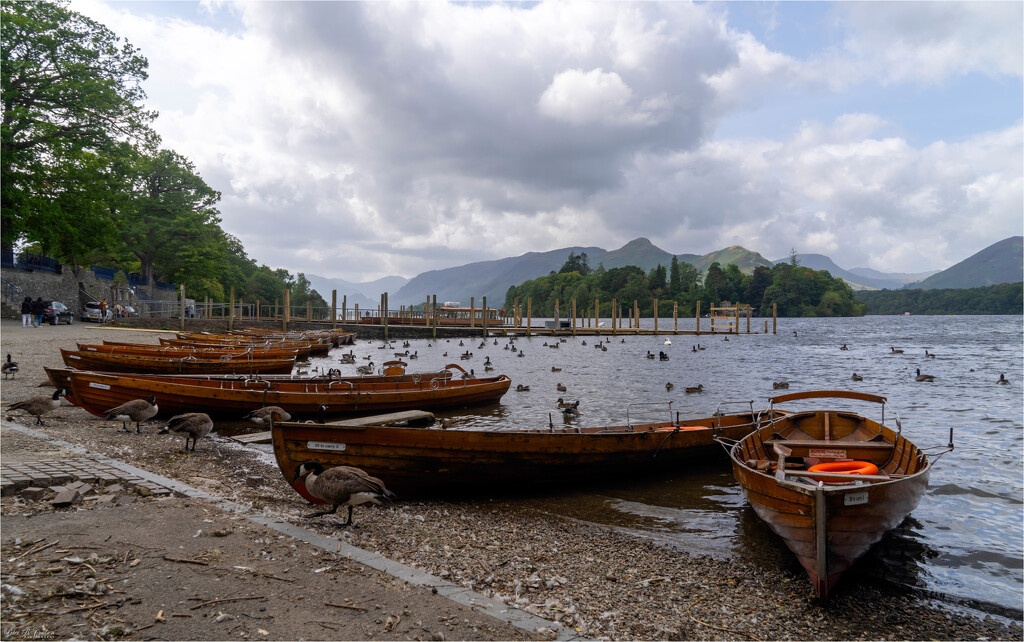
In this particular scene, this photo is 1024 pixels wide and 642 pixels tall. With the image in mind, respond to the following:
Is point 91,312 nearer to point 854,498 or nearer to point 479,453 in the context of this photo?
point 479,453

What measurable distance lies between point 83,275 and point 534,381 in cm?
4085

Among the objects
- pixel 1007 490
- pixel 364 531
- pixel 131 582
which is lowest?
pixel 1007 490

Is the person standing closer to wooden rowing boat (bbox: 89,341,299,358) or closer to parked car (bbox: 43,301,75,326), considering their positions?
parked car (bbox: 43,301,75,326)

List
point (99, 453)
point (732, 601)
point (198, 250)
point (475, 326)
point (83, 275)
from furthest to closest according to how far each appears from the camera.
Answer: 1. point (475, 326)
2. point (198, 250)
3. point (83, 275)
4. point (99, 453)
5. point (732, 601)

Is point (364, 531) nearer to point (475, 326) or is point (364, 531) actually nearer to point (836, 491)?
A: point (836, 491)

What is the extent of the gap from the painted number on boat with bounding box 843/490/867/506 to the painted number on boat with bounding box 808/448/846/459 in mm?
3347

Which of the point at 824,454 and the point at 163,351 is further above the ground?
the point at 163,351

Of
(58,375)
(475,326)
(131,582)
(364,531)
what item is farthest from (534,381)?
(475,326)

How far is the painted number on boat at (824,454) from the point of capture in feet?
30.1

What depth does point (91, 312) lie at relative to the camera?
4094 cm

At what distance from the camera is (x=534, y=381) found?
28.4 m

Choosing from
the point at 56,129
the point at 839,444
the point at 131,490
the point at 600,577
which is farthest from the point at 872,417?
the point at 56,129

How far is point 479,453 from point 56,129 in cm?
3632

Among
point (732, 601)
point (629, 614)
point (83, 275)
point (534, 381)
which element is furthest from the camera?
point (83, 275)
